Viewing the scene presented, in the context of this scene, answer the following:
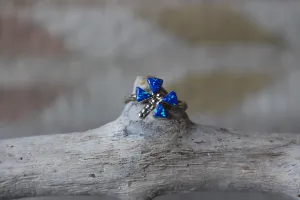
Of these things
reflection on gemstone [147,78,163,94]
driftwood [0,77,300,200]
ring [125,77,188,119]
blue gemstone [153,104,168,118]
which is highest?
reflection on gemstone [147,78,163,94]

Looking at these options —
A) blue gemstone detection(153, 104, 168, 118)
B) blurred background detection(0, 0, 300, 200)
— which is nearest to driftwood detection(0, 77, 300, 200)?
blue gemstone detection(153, 104, 168, 118)

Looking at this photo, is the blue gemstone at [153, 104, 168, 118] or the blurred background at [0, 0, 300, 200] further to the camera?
the blurred background at [0, 0, 300, 200]

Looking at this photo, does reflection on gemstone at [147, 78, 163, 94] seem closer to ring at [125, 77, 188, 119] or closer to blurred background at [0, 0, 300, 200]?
ring at [125, 77, 188, 119]

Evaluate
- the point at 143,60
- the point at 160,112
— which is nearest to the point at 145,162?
the point at 160,112

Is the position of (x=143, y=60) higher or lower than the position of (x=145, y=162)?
higher

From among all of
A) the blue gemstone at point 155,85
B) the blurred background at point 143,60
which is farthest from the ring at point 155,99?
the blurred background at point 143,60

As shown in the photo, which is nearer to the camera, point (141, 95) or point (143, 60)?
point (141, 95)

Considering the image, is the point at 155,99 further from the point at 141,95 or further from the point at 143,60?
the point at 143,60

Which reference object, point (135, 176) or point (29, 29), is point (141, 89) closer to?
point (135, 176)
